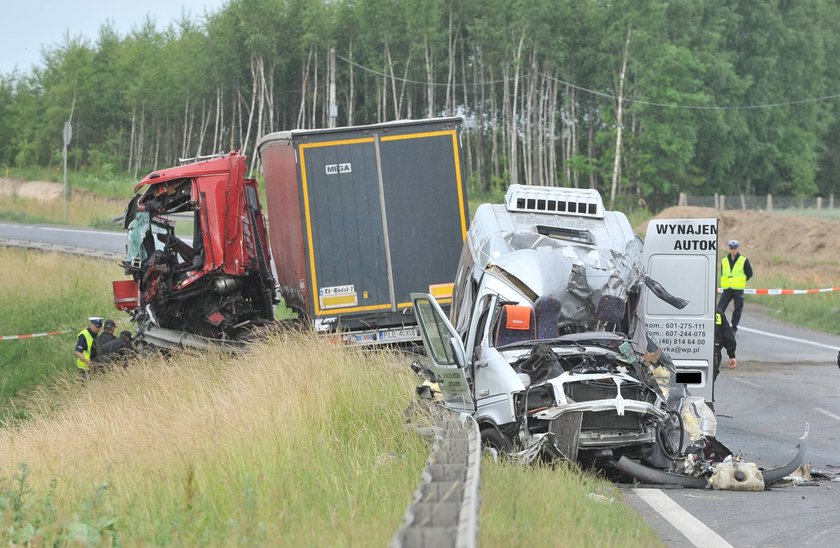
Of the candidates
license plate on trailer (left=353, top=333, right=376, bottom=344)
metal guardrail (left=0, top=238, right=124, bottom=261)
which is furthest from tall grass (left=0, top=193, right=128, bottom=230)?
license plate on trailer (left=353, top=333, right=376, bottom=344)

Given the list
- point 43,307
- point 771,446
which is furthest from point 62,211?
point 771,446

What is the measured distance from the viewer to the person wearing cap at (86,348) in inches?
729

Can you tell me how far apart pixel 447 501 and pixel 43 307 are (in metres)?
24.9

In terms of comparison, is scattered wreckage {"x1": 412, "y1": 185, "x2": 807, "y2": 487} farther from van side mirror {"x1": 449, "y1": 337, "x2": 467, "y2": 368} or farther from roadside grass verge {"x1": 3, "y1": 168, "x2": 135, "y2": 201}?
roadside grass verge {"x1": 3, "y1": 168, "x2": 135, "y2": 201}

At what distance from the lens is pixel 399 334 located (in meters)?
16.1

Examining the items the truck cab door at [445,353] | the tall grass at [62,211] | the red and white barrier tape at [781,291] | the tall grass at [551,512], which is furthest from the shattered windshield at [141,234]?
the tall grass at [62,211]

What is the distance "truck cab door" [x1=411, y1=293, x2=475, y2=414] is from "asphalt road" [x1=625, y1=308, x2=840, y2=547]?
1.51 meters

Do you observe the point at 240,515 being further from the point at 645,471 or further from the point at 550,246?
the point at 550,246

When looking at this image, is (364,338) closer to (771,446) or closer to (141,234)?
(141,234)

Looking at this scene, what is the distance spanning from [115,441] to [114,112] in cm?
8304

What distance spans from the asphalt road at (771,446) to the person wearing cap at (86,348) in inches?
371

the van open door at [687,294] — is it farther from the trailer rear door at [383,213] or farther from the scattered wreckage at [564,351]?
the trailer rear door at [383,213]

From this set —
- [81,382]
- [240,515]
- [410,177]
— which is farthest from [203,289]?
[240,515]

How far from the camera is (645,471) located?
9.36 meters
